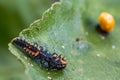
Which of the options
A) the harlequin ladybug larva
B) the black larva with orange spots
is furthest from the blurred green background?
the black larva with orange spots

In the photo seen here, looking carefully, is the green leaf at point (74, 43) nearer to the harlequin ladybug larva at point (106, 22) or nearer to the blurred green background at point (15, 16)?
the harlequin ladybug larva at point (106, 22)

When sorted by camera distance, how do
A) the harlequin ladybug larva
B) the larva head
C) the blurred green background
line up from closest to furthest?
the larva head → the harlequin ladybug larva → the blurred green background

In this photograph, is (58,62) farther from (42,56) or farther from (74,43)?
(74,43)

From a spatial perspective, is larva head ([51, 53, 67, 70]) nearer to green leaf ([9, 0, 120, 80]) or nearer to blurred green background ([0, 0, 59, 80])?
green leaf ([9, 0, 120, 80])

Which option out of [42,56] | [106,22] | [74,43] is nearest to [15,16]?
[106,22]

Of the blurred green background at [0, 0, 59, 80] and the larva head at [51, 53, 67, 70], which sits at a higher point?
the blurred green background at [0, 0, 59, 80]

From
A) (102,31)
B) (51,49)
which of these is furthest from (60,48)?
(102,31)
